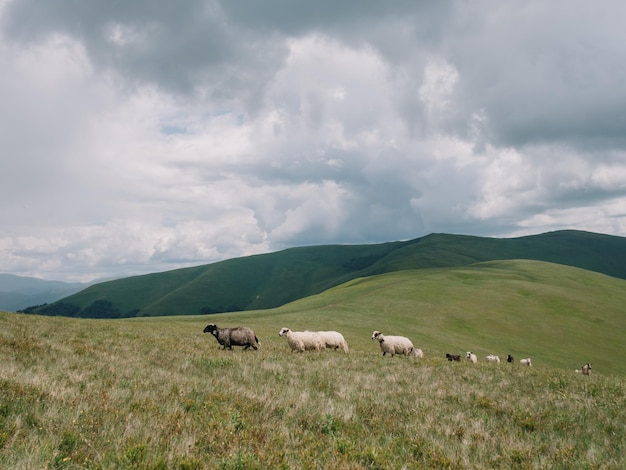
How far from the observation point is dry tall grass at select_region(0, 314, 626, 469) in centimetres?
634

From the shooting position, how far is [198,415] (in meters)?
8.37

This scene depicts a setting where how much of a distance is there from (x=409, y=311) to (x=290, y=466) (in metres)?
65.5

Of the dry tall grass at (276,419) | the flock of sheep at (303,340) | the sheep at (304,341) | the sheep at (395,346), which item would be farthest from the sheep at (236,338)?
the sheep at (395,346)

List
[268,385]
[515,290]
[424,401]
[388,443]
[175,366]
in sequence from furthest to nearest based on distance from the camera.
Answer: [515,290] → [175,366] → [268,385] → [424,401] → [388,443]

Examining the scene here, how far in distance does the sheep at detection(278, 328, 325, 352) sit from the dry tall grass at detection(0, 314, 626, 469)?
930cm

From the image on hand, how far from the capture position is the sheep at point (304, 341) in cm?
2370

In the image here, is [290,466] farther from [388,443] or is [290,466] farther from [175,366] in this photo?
[175,366]

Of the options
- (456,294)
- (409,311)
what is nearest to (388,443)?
(409,311)

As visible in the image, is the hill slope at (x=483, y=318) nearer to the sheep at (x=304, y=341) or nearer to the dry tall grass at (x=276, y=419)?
the sheep at (x=304, y=341)

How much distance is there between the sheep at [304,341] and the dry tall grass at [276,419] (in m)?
9.30

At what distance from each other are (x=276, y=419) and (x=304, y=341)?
15953mm

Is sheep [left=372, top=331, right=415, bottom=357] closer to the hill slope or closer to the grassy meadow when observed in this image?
the grassy meadow

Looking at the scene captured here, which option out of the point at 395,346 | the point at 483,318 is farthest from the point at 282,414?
the point at 483,318

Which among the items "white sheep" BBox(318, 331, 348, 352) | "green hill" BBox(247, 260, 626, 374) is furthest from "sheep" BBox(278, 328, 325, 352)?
"green hill" BBox(247, 260, 626, 374)
